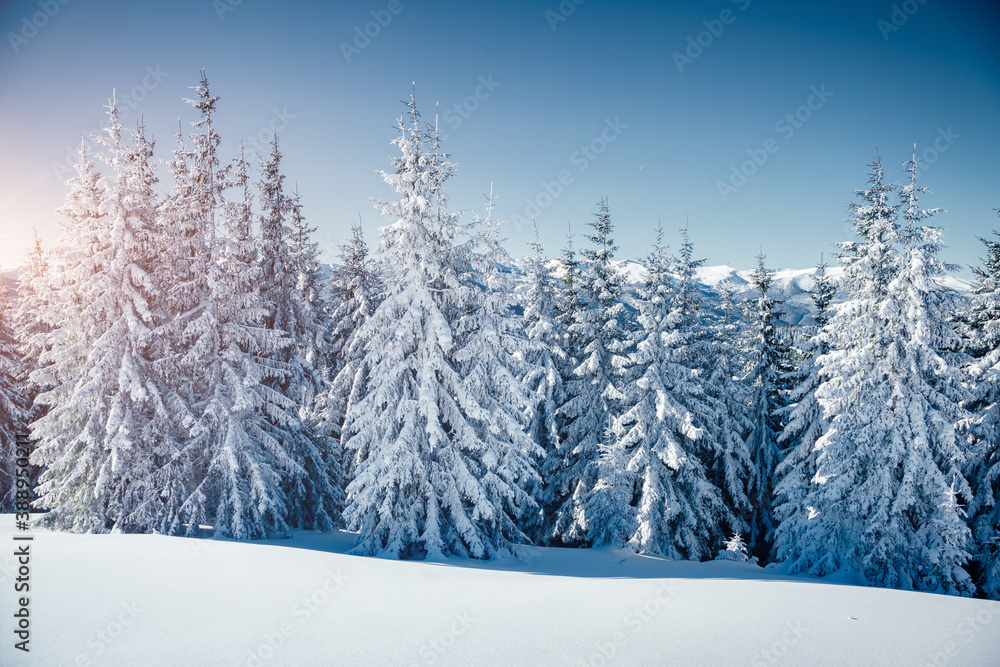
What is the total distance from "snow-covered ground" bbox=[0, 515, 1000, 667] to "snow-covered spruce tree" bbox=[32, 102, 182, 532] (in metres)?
3.82

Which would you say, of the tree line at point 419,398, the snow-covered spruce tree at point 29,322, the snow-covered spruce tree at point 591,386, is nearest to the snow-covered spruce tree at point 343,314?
the tree line at point 419,398

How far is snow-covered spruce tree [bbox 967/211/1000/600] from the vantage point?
51.9 feet

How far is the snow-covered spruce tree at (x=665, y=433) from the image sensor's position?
62.1 ft

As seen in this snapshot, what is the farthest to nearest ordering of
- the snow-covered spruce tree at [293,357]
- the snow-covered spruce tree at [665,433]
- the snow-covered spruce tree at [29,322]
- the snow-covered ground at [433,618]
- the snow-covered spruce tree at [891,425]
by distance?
the snow-covered spruce tree at [29,322] < the snow-covered spruce tree at [665,433] < the snow-covered spruce tree at [293,357] < the snow-covered spruce tree at [891,425] < the snow-covered ground at [433,618]

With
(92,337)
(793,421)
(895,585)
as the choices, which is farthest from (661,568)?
(92,337)

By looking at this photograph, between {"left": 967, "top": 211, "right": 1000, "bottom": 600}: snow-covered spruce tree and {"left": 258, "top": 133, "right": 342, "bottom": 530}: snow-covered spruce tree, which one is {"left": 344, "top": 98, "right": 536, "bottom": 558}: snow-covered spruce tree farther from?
{"left": 967, "top": 211, "right": 1000, "bottom": 600}: snow-covered spruce tree

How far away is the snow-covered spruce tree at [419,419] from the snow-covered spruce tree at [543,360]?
5.97 metres

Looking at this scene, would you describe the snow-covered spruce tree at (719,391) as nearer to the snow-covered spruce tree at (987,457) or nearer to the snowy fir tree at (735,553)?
the snowy fir tree at (735,553)

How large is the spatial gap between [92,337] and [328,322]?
10.7m

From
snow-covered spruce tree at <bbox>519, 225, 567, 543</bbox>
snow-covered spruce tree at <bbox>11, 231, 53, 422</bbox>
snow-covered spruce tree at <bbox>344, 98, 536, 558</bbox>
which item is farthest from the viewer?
snow-covered spruce tree at <bbox>11, 231, 53, 422</bbox>

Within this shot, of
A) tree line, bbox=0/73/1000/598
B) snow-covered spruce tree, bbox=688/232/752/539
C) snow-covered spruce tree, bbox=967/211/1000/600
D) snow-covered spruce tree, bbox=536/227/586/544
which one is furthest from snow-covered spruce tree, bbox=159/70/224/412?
snow-covered spruce tree, bbox=967/211/1000/600

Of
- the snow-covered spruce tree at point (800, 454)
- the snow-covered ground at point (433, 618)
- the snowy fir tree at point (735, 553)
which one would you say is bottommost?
the snowy fir tree at point (735, 553)

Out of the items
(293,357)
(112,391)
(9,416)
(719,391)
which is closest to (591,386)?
(719,391)

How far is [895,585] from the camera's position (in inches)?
585
